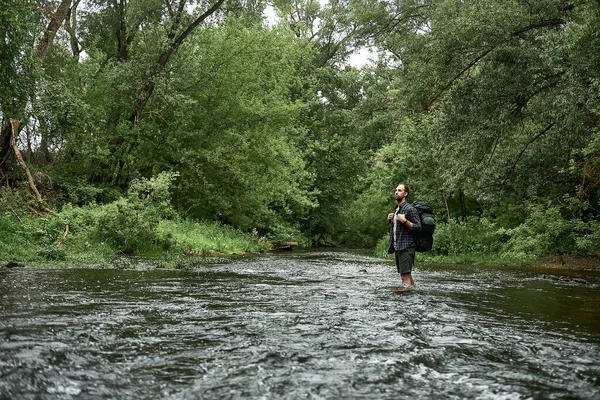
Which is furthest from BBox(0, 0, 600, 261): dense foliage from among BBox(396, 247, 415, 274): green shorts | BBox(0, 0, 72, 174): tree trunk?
BBox(396, 247, 415, 274): green shorts

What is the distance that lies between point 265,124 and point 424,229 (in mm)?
19288

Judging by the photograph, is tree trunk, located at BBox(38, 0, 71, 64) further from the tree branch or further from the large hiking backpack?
the tree branch

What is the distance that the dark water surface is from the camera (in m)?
3.64

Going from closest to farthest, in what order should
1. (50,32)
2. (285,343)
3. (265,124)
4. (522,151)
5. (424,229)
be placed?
(285,343), (424,229), (522,151), (50,32), (265,124)

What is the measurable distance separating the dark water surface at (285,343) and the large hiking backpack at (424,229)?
97cm

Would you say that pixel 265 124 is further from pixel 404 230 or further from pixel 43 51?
pixel 404 230

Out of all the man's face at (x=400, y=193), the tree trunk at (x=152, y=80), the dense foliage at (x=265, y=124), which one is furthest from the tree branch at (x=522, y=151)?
the tree trunk at (x=152, y=80)

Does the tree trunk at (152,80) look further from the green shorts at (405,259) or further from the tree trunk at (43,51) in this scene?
the green shorts at (405,259)

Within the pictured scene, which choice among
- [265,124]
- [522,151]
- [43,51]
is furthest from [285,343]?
[265,124]

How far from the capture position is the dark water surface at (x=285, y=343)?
12.0 feet

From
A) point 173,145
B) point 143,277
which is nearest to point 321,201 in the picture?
point 173,145

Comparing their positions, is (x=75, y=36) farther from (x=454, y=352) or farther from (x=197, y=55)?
(x=454, y=352)

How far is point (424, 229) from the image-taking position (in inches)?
357

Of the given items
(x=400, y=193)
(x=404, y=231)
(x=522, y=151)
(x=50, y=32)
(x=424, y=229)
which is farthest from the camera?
(x=50, y=32)
